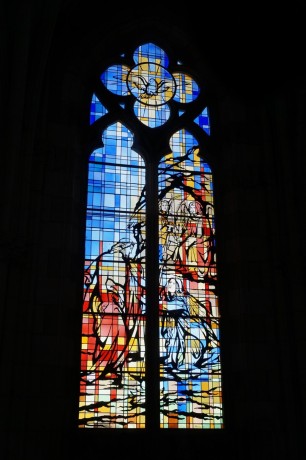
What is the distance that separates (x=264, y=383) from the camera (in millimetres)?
7570

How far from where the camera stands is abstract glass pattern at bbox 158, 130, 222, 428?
7.73 metres

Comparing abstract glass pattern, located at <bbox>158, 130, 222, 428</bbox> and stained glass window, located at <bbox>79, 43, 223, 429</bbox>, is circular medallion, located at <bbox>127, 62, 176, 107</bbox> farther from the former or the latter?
abstract glass pattern, located at <bbox>158, 130, 222, 428</bbox>

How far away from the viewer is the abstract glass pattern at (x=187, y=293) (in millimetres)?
7734

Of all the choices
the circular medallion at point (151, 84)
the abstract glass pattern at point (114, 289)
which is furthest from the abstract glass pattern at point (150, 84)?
the abstract glass pattern at point (114, 289)

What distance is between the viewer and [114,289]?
805 centimetres

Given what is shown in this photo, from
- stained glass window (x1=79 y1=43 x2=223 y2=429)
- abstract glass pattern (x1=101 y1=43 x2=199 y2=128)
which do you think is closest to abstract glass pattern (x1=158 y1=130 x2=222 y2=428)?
stained glass window (x1=79 y1=43 x2=223 y2=429)

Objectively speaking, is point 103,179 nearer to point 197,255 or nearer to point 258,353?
point 197,255

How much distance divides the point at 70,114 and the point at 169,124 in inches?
53.7

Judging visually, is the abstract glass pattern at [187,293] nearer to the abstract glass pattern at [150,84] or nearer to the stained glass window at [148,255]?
the stained glass window at [148,255]

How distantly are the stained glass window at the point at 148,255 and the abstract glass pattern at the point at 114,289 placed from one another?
0.01m

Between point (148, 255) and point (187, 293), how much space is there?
0.64 m

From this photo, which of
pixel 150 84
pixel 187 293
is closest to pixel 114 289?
pixel 187 293

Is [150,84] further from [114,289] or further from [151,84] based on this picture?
[114,289]

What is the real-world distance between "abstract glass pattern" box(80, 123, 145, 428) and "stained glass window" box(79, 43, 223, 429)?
0.04 ft
